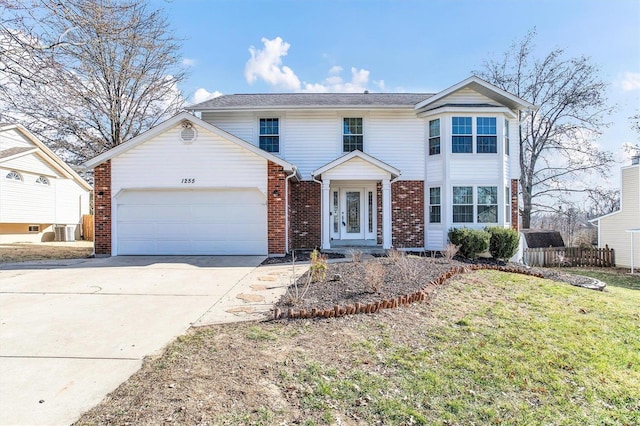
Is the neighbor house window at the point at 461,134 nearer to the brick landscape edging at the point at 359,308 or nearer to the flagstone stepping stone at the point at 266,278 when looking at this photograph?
the brick landscape edging at the point at 359,308

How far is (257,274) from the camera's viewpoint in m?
9.12

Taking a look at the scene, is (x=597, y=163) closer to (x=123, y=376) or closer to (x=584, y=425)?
(x=584, y=425)

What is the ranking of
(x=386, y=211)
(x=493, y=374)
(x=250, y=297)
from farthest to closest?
(x=386, y=211) → (x=250, y=297) → (x=493, y=374)

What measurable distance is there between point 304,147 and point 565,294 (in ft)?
33.0

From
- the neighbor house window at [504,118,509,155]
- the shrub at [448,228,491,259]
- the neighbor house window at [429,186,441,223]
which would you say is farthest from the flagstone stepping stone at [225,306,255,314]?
the neighbor house window at [504,118,509,155]

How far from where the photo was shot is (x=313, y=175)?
13.3 metres

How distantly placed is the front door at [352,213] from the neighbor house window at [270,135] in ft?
11.0

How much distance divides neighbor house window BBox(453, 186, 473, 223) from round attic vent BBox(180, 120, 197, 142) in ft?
32.0

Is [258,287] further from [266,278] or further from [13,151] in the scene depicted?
[13,151]

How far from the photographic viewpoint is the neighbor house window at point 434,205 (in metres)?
14.1

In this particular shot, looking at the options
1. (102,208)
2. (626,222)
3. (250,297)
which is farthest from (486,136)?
(102,208)

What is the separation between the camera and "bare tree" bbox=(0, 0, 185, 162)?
692 centimetres

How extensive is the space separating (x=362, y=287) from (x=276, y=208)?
20.6ft

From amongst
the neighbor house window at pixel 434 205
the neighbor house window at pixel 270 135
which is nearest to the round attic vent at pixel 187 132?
the neighbor house window at pixel 270 135
